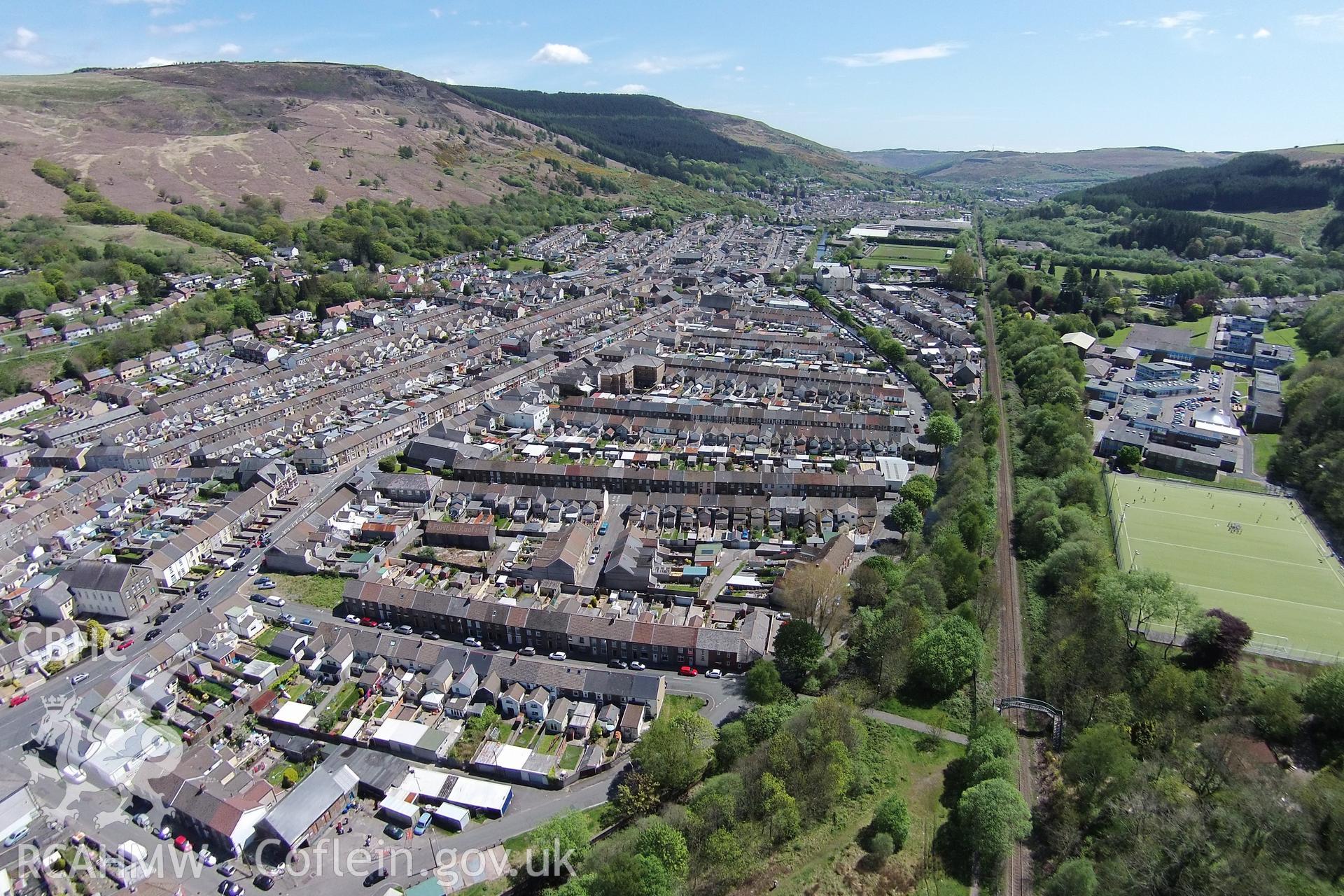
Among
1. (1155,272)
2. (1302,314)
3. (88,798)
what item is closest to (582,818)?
(88,798)

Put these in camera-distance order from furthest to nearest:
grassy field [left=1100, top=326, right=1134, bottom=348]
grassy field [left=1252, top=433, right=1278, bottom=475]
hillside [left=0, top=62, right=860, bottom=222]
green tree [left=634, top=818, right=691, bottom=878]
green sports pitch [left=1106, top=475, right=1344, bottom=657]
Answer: hillside [left=0, top=62, right=860, bottom=222]
grassy field [left=1100, top=326, right=1134, bottom=348]
grassy field [left=1252, top=433, right=1278, bottom=475]
green sports pitch [left=1106, top=475, right=1344, bottom=657]
green tree [left=634, top=818, right=691, bottom=878]

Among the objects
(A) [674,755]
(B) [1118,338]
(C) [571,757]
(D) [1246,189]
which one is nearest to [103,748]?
(C) [571,757]

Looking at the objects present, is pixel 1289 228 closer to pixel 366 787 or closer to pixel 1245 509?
pixel 1245 509

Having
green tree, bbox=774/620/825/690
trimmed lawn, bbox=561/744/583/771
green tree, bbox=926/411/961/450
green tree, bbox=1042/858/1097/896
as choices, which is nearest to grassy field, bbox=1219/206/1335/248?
green tree, bbox=926/411/961/450

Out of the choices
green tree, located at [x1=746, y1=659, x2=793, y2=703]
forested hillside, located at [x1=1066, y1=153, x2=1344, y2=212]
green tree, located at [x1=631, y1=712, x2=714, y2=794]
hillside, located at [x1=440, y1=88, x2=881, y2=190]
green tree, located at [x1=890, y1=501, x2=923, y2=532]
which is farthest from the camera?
hillside, located at [x1=440, y1=88, x2=881, y2=190]

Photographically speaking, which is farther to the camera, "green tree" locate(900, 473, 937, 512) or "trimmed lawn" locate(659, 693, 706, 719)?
"green tree" locate(900, 473, 937, 512)

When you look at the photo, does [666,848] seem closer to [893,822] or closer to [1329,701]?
[893,822]

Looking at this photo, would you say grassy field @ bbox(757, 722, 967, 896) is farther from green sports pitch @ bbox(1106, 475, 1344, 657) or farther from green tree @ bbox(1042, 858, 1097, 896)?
green sports pitch @ bbox(1106, 475, 1344, 657)
